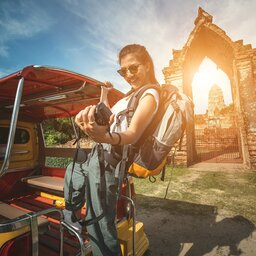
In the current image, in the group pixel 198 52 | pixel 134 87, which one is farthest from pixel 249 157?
pixel 134 87

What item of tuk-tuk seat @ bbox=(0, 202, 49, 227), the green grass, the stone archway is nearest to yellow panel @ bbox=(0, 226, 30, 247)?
tuk-tuk seat @ bbox=(0, 202, 49, 227)

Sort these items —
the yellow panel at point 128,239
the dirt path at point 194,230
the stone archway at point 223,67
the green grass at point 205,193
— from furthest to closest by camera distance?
the stone archway at point 223,67 < the green grass at point 205,193 < the dirt path at point 194,230 < the yellow panel at point 128,239

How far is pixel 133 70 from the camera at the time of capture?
6.21ft

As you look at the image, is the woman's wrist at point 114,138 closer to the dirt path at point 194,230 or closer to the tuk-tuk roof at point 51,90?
the tuk-tuk roof at point 51,90

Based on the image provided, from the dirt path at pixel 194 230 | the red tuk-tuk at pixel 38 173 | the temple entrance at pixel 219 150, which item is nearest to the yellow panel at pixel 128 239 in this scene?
the red tuk-tuk at pixel 38 173

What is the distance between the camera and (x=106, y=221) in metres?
1.58

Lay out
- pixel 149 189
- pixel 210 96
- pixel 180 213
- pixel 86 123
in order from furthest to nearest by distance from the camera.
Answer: pixel 210 96 → pixel 149 189 → pixel 180 213 → pixel 86 123

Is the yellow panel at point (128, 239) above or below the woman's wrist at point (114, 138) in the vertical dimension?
below

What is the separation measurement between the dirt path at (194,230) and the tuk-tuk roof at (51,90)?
2.80 meters

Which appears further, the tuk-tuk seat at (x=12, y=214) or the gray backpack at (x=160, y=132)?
the tuk-tuk seat at (x=12, y=214)

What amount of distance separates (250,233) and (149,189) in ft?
10.9

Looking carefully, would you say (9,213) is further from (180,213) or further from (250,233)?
(250,233)

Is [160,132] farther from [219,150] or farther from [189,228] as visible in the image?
[219,150]

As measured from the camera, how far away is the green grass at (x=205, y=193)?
4941 millimetres
